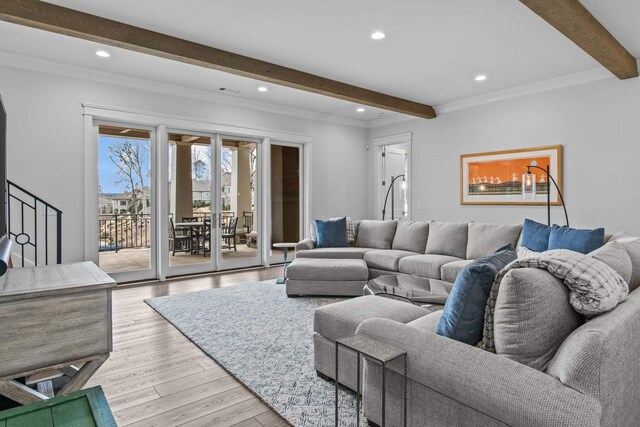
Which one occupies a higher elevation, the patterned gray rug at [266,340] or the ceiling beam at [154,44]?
the ceiling beam at [154,44]

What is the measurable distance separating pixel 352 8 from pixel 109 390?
334 cm

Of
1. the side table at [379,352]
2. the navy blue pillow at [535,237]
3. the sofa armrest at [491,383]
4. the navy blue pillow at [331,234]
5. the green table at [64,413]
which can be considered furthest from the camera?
the navy blue pillow at [331,234]

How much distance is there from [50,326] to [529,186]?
5682mm

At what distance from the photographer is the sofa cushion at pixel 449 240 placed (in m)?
4.68

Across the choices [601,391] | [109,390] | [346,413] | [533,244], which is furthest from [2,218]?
[533,244]

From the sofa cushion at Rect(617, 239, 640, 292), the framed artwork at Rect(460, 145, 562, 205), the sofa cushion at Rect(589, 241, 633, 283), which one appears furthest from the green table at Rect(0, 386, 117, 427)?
the framed artwork at Rect(460, 145, 562, 205)

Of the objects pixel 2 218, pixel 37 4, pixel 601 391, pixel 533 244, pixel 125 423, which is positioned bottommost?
pixel 125 423

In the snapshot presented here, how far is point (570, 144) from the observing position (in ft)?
16.4

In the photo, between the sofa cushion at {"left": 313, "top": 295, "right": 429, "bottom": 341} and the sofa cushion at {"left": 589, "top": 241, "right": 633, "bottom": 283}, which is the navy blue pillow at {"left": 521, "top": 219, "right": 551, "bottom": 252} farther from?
the sofa cushion at {"left": 313, "top": 295, "right": 429, "bottom": 341}

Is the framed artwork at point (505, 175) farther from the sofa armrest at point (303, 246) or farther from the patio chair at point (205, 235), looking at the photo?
the patio chair at point (205, 235)

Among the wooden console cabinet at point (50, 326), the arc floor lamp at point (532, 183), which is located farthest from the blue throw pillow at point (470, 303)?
the arc floor lamp at point (532, 183)

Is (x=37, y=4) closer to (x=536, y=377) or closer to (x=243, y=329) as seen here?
(x=243, y=329)

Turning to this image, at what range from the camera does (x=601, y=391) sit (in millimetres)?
1248

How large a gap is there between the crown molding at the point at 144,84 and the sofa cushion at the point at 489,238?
3.71 m
